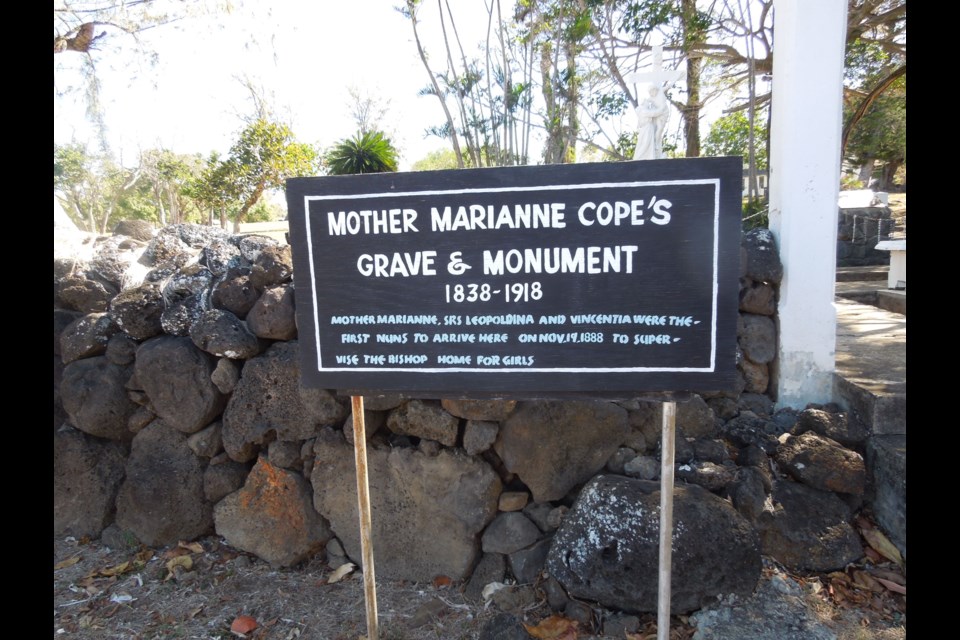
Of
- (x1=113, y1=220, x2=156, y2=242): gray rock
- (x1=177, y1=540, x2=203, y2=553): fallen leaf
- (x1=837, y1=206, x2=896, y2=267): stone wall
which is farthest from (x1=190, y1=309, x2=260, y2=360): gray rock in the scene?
(x1=837, y1=206, x2=896, y2=267): stone wall

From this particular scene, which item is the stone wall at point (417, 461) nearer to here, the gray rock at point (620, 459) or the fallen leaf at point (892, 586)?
the gray rock at point (620, 459)

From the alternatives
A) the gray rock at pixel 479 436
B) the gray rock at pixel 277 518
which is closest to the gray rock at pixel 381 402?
the gray rock at pixel 479 436

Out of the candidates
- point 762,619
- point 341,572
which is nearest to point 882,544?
point 762,619

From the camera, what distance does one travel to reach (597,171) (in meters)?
2.10

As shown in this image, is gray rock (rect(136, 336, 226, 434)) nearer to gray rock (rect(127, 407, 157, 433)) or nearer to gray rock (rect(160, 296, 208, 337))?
gray rock (rect(160, 296, 208, 337))

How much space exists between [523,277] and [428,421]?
124 centimetres

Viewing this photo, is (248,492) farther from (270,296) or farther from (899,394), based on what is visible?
(899,394)

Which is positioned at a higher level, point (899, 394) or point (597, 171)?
point (597, 171)

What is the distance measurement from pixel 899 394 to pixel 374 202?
2.98m

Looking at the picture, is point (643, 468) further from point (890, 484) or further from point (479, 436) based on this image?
point (890, 484)

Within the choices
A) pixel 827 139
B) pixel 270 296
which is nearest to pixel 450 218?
pixel 270 296

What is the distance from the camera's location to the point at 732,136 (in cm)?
1609

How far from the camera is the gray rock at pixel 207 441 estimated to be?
3.40 metres

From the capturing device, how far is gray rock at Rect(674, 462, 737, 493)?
3.02 m
